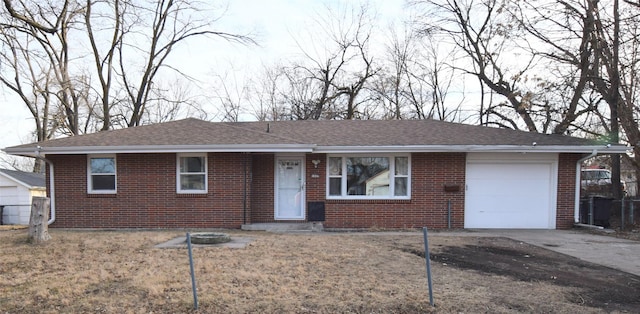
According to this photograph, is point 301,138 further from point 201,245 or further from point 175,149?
point 201,245

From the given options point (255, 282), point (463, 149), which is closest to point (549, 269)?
point (463, 149)

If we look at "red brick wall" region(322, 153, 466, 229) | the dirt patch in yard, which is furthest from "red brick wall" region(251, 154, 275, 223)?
the dirt patch in yard

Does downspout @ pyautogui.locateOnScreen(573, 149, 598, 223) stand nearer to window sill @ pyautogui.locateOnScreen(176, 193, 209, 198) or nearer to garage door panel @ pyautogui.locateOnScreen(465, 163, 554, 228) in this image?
garage door panel @ pyautogui.locateOnScreen(465, 163, 554, 228)

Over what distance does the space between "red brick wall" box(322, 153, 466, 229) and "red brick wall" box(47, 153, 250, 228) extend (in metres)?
3.26

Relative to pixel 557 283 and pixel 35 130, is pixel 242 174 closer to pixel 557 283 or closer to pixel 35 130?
pixel 557 283

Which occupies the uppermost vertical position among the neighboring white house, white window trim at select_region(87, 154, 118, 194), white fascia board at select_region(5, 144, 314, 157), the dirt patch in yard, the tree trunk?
white fascia board at select_region(5, 144, 314, 157)

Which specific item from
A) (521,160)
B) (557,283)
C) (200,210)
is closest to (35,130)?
(200,210)

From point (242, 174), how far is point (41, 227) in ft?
15.7

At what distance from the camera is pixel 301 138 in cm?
1197

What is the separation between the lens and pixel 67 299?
499 cm

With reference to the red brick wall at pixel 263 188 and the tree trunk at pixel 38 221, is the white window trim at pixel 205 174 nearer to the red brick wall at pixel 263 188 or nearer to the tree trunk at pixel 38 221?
the red brick wall at pixel 263 188

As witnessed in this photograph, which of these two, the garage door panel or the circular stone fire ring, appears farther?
the garage door panel

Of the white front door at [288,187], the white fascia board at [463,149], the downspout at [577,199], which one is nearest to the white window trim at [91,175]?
the white front door at [288,187]

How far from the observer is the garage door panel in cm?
1144
